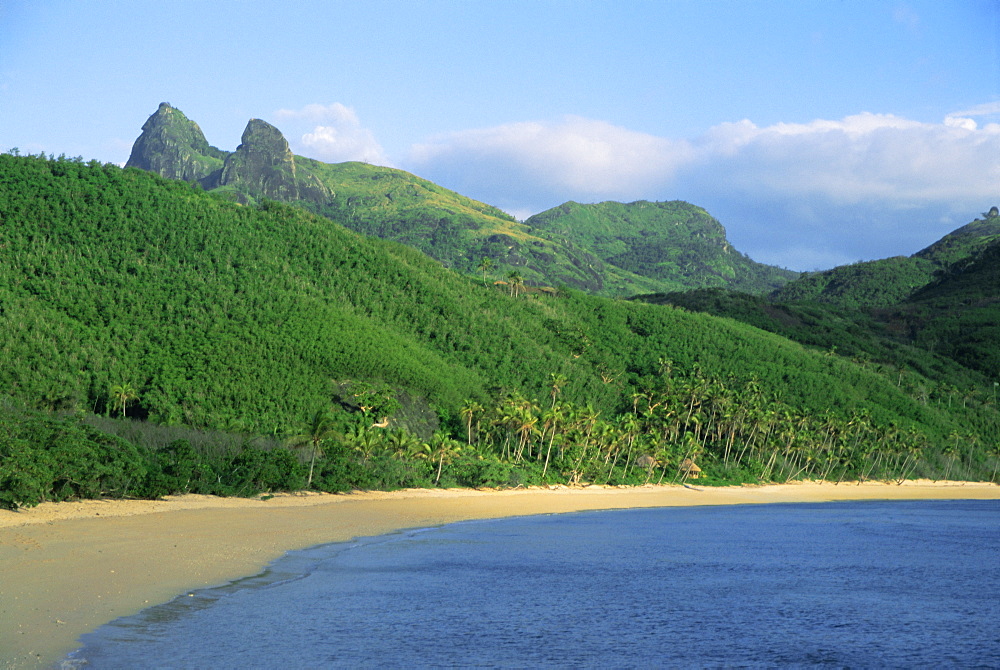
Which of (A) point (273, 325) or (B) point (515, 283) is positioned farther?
(B) point (515, 283)

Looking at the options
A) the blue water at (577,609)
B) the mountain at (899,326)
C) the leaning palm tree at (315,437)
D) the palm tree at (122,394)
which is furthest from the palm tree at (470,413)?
the mountain at (899,326)

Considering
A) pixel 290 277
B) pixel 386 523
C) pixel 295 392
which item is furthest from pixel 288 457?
pixel 290 277

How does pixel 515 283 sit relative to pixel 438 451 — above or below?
above

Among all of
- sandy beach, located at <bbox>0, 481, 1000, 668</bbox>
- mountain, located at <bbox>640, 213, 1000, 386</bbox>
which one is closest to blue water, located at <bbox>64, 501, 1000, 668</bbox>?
sandy beach, located at <bbox>0, 481, 1000, 668</bbox>

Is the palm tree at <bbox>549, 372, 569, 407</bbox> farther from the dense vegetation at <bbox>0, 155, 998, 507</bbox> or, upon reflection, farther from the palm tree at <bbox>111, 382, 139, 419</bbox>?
the palm tree at <bbox>111, 382, 139, 419</bbox>

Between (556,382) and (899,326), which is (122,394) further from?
(899,326)

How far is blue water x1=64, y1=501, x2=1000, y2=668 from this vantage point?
56.4 feet

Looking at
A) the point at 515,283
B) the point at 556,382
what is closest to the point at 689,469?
the point at 556,382

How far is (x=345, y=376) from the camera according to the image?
78.6 metres

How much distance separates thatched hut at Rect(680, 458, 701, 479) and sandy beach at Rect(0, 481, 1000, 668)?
2593 cm

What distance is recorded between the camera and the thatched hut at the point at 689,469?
86188mm

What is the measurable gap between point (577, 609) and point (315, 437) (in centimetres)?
3512

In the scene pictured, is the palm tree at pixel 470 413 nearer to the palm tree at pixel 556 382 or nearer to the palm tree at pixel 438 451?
the palm tree at pixel 438 451

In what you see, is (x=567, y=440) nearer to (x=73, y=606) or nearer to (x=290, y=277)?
(x=290, y=277)
